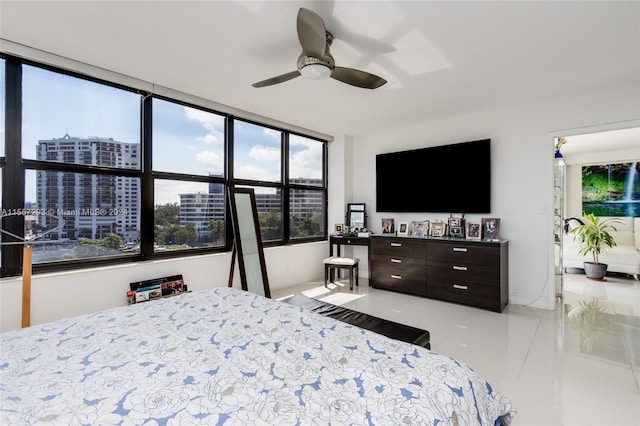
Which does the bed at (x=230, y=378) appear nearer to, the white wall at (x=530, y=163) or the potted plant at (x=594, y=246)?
the white wall at (x=530, y=163)

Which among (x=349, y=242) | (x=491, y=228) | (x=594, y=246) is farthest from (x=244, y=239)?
(x=594, y=246)

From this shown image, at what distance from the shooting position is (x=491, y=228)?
145 inches

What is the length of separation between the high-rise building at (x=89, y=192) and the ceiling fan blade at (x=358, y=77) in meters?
2.26

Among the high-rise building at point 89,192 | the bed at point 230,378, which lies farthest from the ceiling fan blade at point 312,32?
the high-rise building at point 89,192

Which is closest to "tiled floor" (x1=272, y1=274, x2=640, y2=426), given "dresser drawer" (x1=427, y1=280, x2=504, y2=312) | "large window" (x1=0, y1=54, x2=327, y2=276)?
"dresser drawer" (x1=427, y1=280, x2=504, y2=312)

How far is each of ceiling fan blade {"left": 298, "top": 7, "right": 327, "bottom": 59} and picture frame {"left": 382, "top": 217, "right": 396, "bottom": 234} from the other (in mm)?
3119

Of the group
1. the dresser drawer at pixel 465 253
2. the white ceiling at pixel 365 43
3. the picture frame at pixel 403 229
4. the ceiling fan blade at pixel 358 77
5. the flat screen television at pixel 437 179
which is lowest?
the dresser drawer at pixel 465 253

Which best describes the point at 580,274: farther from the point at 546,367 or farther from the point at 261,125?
the point at 261,125

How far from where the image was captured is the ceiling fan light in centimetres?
200

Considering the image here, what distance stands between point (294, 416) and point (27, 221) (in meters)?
2.96

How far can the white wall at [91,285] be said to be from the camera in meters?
2.33

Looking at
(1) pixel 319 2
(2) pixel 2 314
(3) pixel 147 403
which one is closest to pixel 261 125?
(1) pixel 319 2

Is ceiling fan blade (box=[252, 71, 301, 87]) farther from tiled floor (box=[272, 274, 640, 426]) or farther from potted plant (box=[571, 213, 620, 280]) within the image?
→ potted plant (box=[571, 213, 620, 280])

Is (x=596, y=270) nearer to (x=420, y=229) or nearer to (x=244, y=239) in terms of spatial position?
(x=420, y=229)
